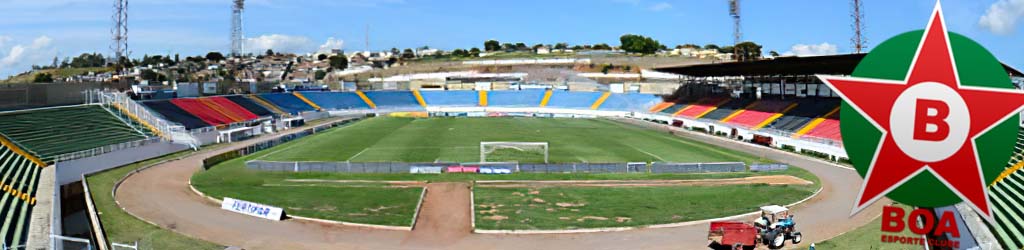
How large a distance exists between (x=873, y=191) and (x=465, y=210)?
2062 centimetres

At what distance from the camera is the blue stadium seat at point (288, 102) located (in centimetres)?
10290

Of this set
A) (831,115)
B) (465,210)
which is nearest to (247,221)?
(465,210)

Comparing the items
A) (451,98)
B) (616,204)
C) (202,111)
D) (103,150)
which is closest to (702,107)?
(451,98)

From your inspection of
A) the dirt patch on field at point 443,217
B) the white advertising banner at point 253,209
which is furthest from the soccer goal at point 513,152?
the white advertising banner at point 253,209

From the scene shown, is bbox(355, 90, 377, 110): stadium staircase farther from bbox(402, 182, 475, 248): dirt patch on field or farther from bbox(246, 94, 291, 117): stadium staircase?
bbox(402, 182, 475, 248): dirt patch on field

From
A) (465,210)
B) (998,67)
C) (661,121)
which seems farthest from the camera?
(661,121)

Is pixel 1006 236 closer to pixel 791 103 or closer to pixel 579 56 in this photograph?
pixel 791 103

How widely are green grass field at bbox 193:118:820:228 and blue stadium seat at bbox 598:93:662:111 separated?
2932 cm

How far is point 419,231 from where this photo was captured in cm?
2797

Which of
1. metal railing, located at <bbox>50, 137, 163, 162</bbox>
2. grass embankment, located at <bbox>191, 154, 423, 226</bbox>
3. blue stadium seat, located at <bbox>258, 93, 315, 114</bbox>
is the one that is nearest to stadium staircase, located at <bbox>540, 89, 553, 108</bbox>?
blue stadium seat, located at <bbox>258, 93, 315, 114</bbox>

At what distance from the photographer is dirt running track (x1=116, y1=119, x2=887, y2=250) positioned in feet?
84.7

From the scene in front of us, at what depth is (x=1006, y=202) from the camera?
73.3ft

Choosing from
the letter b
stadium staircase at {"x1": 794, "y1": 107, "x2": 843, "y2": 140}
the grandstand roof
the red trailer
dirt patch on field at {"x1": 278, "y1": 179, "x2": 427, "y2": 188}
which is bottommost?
the red trailer

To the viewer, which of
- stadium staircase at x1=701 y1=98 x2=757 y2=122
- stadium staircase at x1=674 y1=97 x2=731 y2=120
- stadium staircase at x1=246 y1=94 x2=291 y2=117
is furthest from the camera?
stadium staircase at x1=246 y1=94 x2=291 y2=117
